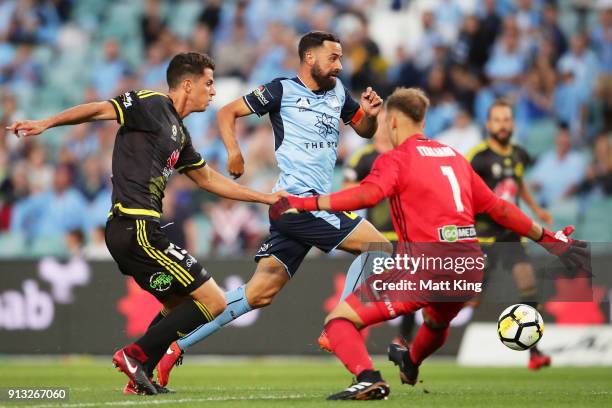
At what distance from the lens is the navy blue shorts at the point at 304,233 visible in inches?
330

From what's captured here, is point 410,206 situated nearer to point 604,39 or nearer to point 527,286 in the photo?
point 527,286

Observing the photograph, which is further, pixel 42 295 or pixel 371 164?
pixel 42 295

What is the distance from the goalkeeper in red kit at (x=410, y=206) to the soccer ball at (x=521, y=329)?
3.18 ft

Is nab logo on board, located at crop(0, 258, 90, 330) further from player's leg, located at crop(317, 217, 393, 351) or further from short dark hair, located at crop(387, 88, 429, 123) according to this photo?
short dark hair, located at crop(387, 88, 429, 123)

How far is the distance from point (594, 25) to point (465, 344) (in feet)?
19.4

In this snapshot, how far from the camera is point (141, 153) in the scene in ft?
24.1

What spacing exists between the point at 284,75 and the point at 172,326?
963 centimetres

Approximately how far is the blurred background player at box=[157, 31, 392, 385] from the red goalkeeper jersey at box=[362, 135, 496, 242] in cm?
147

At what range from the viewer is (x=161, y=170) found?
7.47 m

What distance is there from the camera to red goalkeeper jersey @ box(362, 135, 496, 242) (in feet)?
21.9

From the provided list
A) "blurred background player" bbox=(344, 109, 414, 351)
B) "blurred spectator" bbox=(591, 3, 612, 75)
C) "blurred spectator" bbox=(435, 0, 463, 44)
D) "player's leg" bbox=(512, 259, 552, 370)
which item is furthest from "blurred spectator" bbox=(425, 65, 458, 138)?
"player's leg" bbox=(512, 259, 552, 370)

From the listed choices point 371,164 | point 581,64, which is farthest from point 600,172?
point 371,164

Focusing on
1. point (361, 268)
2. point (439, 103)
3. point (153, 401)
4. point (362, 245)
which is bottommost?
point (153, 401)

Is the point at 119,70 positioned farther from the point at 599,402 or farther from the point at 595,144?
the point at 599,402
